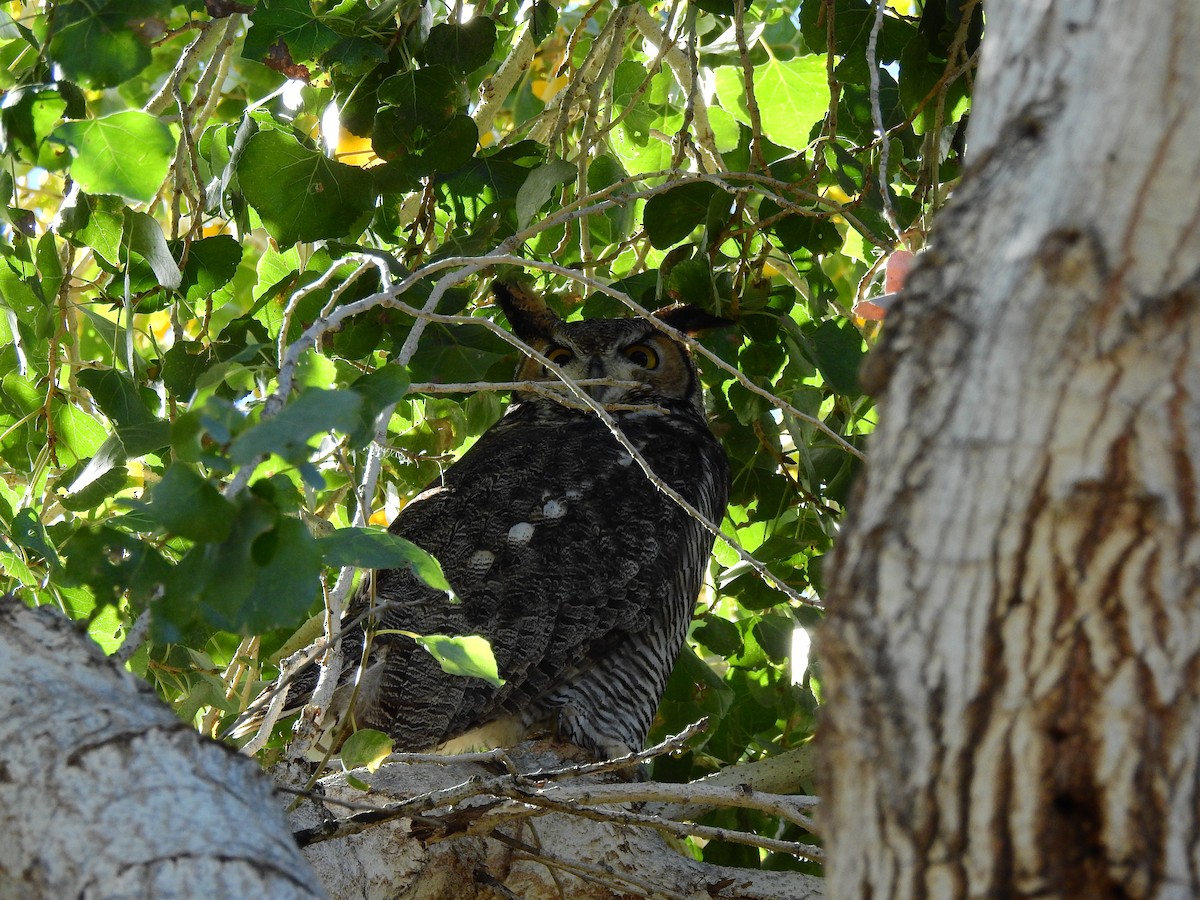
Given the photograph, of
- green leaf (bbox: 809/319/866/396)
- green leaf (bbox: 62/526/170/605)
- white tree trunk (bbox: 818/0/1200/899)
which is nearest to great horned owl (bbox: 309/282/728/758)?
green leaf (bbox: 809/319/866/396)

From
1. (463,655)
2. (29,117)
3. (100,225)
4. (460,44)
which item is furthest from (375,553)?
(460,44)

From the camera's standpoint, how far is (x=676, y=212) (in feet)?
7.79

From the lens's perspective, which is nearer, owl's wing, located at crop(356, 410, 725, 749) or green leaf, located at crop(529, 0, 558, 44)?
green leaf, located at crop(529, 0, 558, 44)

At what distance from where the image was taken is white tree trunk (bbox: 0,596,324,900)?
Result: 0.79 m

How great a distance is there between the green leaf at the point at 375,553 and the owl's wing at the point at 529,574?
1287 mm

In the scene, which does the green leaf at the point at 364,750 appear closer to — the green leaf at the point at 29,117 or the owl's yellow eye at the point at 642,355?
the green leaf at the point at 29,117

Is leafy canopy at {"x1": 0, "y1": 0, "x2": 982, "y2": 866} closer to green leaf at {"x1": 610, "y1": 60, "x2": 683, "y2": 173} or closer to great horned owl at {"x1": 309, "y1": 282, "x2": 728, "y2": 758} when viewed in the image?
green leaf at {"x1": 610, "y1": 60, "x2": 683, "y2": 173}

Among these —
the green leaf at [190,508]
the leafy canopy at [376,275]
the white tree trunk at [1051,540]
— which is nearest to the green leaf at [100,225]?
the leafy canopy at [376,275]

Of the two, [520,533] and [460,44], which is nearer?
[460,44]

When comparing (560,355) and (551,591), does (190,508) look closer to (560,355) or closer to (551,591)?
(551,591)

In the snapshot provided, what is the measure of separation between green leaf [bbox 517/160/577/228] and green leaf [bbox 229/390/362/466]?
1.16 m

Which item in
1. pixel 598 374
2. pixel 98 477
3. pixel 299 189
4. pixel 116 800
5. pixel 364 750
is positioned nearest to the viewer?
pixel 116 800

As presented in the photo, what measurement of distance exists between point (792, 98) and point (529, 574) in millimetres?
1220

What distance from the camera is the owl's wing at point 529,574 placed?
2.46 meters
